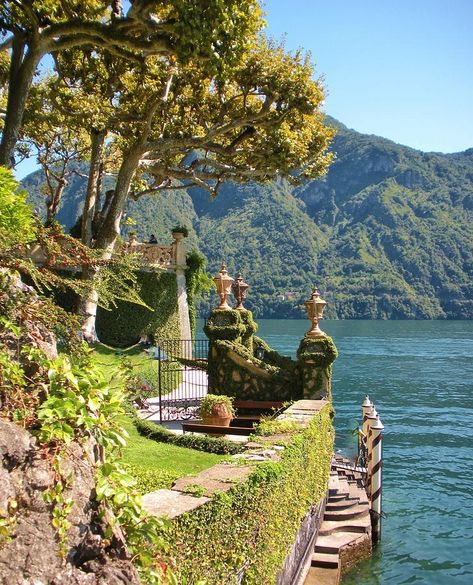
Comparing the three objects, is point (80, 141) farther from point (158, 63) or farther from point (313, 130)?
point (313, 130)

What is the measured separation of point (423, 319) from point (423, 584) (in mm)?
147224

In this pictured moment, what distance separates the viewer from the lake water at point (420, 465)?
12.2 metres

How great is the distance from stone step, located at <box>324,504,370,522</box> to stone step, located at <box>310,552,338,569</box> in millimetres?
1287

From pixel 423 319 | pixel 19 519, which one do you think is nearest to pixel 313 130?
pixel 19 519

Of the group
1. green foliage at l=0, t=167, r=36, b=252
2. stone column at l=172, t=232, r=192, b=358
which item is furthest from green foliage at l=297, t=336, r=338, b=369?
stone column at l=172, t=232, r=192, b=358

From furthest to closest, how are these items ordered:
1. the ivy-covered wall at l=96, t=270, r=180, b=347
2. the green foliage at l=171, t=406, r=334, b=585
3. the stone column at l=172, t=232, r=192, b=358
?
1. the stone column at l=172, t=232, r=192, b=358
2. the ivy-covered wall at l=96, t=270, r=180, b=347
3. the green foliage at l=171, t=406, r=334, b=585

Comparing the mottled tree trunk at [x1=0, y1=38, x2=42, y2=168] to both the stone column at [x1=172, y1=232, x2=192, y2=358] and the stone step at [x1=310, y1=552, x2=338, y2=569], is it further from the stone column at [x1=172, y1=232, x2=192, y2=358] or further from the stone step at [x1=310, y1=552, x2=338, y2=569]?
the stone column at [x1=172, y1=232, x2=192, y2=358]

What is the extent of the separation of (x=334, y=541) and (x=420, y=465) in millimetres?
10747

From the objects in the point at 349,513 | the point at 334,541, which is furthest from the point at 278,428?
the point at 349,513

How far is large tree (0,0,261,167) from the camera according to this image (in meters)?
11.4

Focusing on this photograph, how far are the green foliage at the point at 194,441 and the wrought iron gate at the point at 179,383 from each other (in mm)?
3017

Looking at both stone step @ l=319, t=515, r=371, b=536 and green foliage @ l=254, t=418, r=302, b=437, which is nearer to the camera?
green foliage @ l=254, t=418, r=302, b=437

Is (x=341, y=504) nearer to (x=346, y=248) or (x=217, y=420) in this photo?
(x=217, y=420)

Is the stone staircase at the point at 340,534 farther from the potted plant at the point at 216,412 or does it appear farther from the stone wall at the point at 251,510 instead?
the potted plant at the point at 216,412
